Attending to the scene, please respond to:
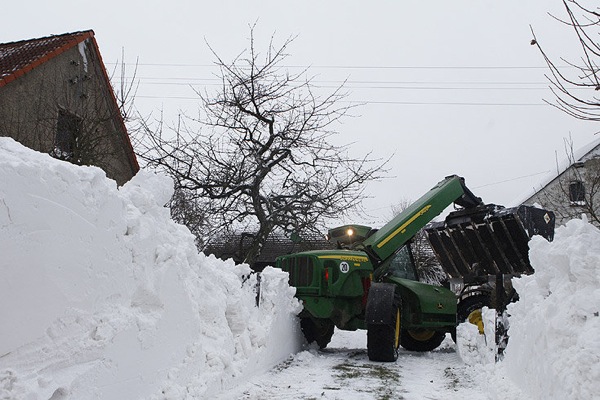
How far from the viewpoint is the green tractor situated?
8.98m

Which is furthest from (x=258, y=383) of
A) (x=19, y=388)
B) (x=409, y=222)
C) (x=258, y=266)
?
(x=258, y=266)

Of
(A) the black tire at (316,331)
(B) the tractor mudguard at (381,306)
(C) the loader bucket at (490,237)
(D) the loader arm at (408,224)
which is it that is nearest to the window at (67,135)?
(A) the black tire at (316,331)

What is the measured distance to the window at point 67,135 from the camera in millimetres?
10138

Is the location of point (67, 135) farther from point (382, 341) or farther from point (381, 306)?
point (382, 341)

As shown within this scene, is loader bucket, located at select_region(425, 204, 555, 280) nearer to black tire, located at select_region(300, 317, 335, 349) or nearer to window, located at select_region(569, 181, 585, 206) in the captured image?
window, located at select_region(569, 181, 585, 206)

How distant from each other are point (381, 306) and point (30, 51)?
11.8 metres

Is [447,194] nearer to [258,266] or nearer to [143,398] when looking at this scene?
[258,266]

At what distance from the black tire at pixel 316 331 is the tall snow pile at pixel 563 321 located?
16.0 feet

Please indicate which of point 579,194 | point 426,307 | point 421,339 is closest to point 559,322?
point 426,307

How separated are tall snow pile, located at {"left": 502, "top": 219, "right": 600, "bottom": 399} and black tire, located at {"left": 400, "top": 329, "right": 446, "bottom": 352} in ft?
17.0

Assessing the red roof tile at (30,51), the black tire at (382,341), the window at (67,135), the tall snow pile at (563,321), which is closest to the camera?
the tall snow pile at (563,321)

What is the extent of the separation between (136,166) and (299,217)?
461 centimetres

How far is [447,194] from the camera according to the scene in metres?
10.2

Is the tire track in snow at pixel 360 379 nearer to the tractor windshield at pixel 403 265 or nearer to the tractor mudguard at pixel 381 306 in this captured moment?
the tractor mudguard at pixel 381 306
